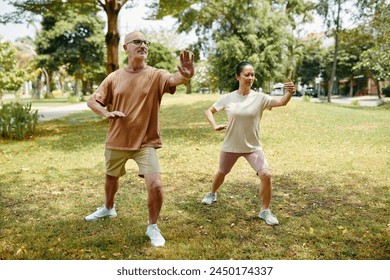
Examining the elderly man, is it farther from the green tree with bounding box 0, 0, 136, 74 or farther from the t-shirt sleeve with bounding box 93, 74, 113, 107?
the green tree with bounding box 0, 0, 136, 74

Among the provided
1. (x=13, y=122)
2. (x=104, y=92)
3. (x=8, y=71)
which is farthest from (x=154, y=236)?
(x=8, y=71)

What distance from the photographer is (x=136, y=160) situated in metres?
3.62

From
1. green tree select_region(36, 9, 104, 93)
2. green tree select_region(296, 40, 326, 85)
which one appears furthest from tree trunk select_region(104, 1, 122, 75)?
green tree select_region(296, 40, 326, 85)

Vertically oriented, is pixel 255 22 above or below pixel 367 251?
above

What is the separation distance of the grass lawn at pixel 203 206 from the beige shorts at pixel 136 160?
632mm

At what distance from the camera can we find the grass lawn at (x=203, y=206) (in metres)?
3.49

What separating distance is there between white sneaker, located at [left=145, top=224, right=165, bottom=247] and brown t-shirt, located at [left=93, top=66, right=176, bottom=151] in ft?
2.51

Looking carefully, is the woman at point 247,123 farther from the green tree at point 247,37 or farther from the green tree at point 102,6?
the green tree at point 247,37

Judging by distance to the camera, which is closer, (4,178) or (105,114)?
(105,114)

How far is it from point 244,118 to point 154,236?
1458 mm

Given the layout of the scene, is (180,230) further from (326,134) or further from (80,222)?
(326,134)
